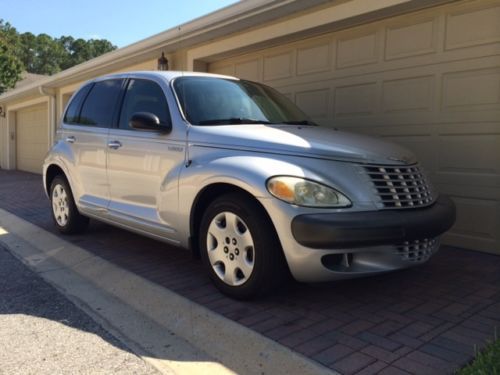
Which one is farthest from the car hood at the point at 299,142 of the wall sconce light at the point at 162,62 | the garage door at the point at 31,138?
the garage door at the point at 31,138

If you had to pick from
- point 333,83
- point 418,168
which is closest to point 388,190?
point 418,168

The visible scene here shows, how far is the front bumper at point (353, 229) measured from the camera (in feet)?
10.4

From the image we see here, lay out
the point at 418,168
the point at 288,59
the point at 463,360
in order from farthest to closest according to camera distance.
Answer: the point at 288,59 < the point at 418,168 < the point at 463,360

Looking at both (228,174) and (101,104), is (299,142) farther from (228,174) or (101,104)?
(101,104)

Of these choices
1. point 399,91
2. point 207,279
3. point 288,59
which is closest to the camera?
point 207,279

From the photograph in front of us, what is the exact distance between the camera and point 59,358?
2.94 meters

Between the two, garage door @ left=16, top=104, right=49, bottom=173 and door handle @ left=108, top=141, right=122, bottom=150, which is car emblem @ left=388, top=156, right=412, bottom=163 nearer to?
door handle @ left=108, top=141, right=122, bottom=150

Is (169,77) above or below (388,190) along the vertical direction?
above

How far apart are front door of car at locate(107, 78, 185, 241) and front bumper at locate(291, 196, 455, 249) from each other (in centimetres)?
139

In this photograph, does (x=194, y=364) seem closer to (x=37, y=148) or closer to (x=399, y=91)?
(x=399, y=91)

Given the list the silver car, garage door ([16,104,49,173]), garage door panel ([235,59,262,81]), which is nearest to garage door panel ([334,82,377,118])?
the silver car

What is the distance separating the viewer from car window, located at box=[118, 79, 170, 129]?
449cm

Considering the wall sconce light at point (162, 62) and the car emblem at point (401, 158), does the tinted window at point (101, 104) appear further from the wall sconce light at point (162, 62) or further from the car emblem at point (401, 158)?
the wall sconce light at point (162, 62)

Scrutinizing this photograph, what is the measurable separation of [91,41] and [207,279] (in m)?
72.2
